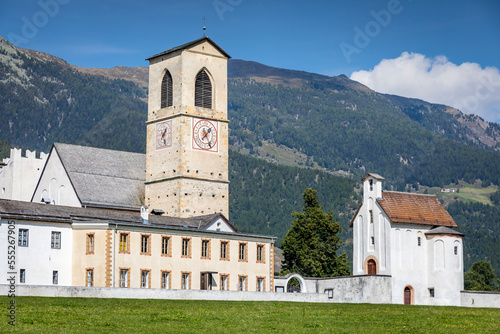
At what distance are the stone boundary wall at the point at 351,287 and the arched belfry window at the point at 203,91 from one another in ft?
88.5

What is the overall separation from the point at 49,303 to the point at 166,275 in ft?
99.1

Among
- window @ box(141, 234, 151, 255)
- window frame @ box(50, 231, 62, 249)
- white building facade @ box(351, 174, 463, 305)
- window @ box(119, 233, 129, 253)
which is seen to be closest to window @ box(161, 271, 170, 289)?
window @ box(141, 234, 151, 255)

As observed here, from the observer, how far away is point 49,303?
5406cm

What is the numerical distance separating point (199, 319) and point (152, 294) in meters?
19.9

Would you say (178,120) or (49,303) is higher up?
(178,120)

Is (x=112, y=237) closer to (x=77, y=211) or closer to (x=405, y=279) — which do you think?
(x=77, y=211)

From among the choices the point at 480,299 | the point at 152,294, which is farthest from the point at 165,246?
the point at 480,299

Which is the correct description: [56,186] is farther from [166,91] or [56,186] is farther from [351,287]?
[351,287]

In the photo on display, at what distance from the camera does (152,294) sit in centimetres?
6712

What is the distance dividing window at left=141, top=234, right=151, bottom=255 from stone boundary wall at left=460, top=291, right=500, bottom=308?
34579 mm

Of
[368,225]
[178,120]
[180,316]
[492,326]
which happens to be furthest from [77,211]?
[492,326]

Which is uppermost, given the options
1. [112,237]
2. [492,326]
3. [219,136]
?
[219,136]

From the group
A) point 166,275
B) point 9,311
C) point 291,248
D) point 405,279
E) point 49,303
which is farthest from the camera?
point 291,248

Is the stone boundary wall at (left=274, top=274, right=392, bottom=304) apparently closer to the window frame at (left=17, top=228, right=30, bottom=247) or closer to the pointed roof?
the pointed roof
